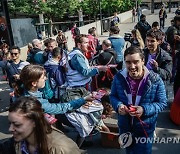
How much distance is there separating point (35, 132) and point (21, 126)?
4.5 inches

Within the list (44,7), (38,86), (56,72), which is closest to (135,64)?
(38,86)

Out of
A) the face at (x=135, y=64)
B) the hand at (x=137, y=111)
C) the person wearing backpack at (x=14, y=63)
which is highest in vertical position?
the face at (x=135, y=64)

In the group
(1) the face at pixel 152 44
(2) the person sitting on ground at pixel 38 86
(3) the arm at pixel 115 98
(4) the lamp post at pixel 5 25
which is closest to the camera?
(2) the person sitting on ground at pixel 38 86

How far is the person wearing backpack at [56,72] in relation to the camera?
5.40 metres

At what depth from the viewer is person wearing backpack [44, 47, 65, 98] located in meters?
5.40

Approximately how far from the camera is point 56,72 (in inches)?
213

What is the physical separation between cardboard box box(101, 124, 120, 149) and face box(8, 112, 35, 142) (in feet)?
9.00

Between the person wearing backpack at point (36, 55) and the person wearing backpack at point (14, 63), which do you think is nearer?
the person wearing backpack at point (14, 63)

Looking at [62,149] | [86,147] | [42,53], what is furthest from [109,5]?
[62,149]

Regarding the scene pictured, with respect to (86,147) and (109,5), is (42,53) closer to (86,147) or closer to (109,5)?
(86,147)

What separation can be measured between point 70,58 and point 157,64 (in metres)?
1.55

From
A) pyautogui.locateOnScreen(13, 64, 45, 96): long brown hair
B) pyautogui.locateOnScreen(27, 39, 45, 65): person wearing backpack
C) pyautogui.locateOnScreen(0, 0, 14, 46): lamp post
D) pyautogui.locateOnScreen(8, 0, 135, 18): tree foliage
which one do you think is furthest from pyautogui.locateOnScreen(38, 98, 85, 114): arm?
pyautogui.locateOnScreen(8, 0, 135, 18): tree foliage

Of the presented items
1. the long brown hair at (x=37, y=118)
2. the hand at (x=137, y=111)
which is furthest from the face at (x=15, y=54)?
the long brown hair at (x=37, y=118)

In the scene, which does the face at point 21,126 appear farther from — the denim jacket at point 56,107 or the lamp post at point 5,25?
the lamp post at point 5,25
